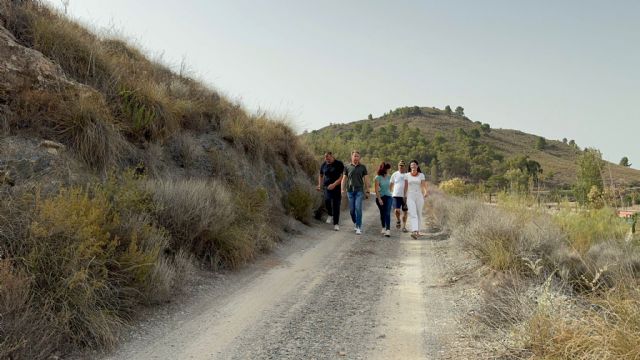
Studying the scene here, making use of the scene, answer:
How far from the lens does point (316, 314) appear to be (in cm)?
502

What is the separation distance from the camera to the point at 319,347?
4.10 m

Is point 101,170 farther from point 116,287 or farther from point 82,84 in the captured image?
point 116,287

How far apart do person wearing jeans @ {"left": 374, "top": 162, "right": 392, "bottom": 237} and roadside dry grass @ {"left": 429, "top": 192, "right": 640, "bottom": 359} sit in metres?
1.75

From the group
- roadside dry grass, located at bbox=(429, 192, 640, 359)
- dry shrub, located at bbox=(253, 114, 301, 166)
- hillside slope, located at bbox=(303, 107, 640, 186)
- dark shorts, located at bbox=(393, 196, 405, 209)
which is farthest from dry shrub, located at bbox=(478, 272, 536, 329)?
hillside slope, located at bbox=(303, 107, 640, 186)

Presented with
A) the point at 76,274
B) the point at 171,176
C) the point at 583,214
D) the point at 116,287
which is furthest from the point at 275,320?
the point at 583,214

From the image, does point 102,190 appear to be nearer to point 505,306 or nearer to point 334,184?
point 505,306

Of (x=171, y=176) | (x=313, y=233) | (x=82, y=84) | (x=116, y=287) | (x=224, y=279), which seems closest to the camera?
(x=116, y=287)

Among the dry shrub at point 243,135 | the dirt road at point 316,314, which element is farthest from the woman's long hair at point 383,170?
the dirt road at point 316,314

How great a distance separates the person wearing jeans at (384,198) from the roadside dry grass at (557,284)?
1748mm

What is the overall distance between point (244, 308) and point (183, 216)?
6.32 feet

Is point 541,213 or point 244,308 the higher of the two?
point 541,213

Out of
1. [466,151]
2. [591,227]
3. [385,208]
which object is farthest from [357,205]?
[466,151]

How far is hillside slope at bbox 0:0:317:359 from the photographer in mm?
3746

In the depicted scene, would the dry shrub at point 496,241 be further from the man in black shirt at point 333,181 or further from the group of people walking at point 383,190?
the man in black shirt at point 333,181
